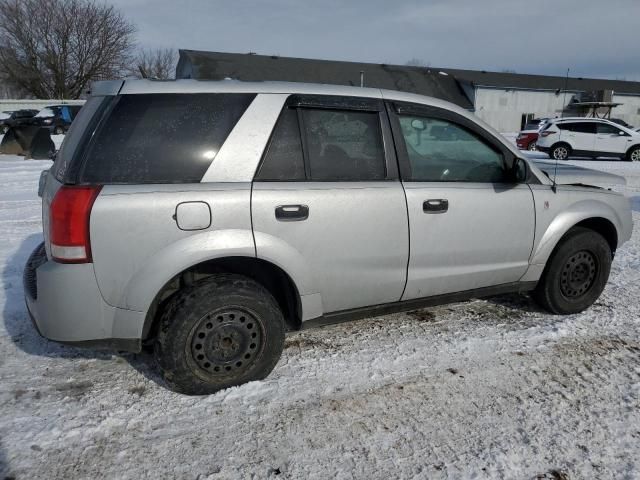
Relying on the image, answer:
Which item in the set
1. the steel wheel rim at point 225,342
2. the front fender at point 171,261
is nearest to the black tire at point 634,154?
the steel wheel rim at point 225,342

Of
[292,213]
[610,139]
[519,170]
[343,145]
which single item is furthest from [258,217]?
[610,139]

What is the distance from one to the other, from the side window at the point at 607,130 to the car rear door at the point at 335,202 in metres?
17.3

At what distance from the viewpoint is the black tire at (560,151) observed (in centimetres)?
1729

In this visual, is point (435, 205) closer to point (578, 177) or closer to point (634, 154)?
point (578, 177)

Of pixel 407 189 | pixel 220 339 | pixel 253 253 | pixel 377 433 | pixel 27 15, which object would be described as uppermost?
pixel 27 15

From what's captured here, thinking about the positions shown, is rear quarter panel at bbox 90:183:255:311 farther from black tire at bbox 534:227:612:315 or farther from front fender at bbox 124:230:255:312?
black tire at bbox 534:227:612:315

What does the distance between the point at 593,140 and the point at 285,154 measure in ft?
58.1

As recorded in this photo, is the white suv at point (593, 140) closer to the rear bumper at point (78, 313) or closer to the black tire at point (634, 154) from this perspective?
the black tire at point (634, 154)

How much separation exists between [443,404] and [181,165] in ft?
6.82

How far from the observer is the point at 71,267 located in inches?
99.7

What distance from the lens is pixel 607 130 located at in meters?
17.4

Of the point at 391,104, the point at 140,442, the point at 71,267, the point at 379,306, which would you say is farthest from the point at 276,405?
the point at 391,104

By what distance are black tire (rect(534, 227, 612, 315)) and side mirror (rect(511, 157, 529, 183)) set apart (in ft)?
2.59

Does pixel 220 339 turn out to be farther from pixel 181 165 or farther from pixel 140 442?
pixel 181 165
